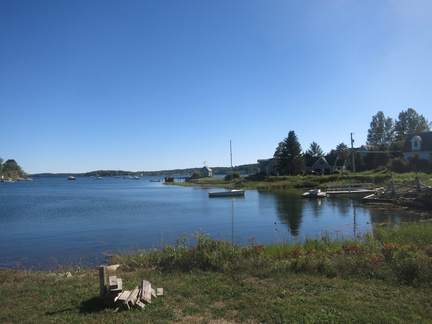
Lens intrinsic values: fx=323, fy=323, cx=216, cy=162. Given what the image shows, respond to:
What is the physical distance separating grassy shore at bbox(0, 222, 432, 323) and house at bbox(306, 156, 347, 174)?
66.8 meters

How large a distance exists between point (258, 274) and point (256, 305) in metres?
2.21

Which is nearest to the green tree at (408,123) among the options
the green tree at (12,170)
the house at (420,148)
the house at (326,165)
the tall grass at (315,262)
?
the house at (326,165)

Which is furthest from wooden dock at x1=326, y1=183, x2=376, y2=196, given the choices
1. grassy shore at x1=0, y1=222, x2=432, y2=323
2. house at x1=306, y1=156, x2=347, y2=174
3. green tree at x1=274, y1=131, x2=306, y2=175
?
grassy shore at x1=0, y1=222, x2=432, y2=323

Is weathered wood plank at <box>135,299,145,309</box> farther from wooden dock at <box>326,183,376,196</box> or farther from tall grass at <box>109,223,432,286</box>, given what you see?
wooden dock at <box>326,183,376,196</box>

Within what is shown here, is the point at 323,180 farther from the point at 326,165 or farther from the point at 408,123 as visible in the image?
the point at 408,123

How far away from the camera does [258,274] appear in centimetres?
874

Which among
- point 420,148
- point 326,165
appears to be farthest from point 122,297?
point 326,165

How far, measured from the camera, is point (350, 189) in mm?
47125

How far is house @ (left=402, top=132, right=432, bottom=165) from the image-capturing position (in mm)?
52312

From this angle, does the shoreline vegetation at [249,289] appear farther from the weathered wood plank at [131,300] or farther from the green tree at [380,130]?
the green tree at [380,130]

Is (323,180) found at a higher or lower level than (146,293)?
higher

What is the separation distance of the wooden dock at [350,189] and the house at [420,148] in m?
12.5

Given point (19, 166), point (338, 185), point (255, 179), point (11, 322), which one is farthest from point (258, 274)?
point (19, 166)

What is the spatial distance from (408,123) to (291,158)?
1564 inches
